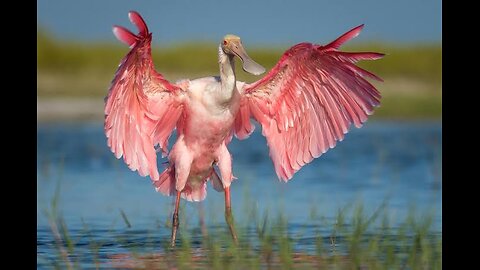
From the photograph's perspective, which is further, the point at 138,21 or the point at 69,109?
the point at 69,109

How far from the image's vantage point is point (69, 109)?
914 inches

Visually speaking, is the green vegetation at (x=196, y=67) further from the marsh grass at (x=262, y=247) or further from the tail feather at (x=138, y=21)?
the tail feather at (x=138, y=21)

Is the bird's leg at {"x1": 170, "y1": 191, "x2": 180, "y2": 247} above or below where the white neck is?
below

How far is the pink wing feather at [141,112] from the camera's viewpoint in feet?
27.0

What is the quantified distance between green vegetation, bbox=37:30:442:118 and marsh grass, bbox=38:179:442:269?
46.4ft

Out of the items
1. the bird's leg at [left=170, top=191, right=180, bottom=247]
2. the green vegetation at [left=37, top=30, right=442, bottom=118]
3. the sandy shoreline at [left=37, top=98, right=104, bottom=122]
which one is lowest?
the bird's leg at [left=170, top=191, right=180, bottom=247]

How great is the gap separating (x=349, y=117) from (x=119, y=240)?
2131 mm

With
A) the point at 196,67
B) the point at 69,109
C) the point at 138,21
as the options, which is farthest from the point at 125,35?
the point at 196,67

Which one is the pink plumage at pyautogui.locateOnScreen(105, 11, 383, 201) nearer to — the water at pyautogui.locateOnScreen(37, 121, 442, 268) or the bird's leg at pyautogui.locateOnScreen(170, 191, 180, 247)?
the bird's leg at pyautogui.locateOnScreen(170, 191, 180, 247)

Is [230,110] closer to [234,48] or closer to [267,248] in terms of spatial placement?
[234,48]

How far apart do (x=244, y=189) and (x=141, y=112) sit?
1.38m

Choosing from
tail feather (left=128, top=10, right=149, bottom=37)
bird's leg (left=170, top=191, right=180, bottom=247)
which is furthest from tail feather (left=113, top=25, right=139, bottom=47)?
bird's leg (left=170, top=191, right=180, bottom=247)

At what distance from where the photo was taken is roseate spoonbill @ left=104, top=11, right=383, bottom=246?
8.48 m
